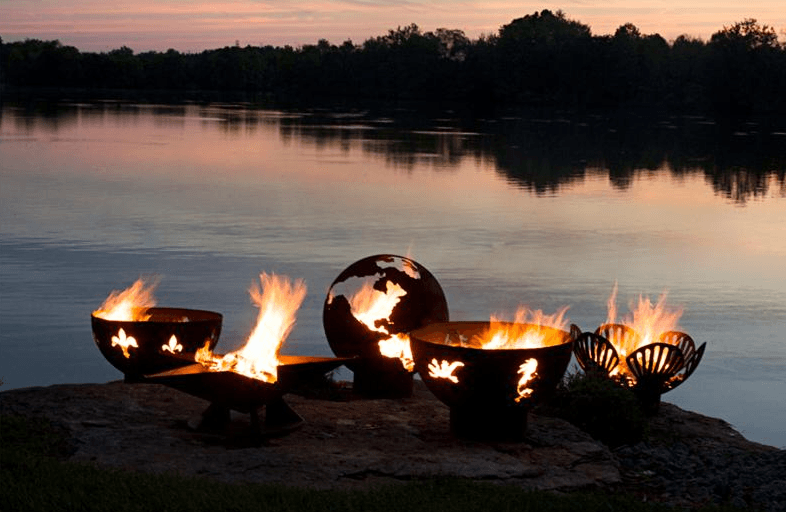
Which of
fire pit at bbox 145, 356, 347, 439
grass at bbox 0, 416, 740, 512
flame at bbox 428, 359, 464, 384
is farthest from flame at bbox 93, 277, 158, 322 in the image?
flame at bbox 428, 359, 464, 384

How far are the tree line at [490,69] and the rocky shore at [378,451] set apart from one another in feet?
342

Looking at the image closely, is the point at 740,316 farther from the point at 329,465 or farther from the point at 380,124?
the point at 380,124

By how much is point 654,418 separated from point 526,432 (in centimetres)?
206

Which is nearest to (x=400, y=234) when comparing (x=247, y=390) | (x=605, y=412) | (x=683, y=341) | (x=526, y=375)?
(x=683, y=341)

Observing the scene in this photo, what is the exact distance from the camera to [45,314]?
14.1 meters

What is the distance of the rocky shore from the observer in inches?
312

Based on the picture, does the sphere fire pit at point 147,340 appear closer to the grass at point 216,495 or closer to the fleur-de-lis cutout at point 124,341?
the fleur-de-lis cutout at point 124,341

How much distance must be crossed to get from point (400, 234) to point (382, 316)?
12.2 metres

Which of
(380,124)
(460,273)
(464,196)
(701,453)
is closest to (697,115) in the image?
(380,124)

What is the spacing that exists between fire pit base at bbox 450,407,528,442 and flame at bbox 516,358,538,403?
0.54 ft

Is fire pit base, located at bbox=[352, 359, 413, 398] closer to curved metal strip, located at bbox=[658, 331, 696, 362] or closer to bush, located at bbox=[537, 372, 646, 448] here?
bush, located at bbox=[537, 372, 646, 448]

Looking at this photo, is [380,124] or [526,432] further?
[380,124]

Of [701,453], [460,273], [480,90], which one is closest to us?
[701,453]

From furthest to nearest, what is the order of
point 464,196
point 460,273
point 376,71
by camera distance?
point 376,71
point 464,196
point 460,273
